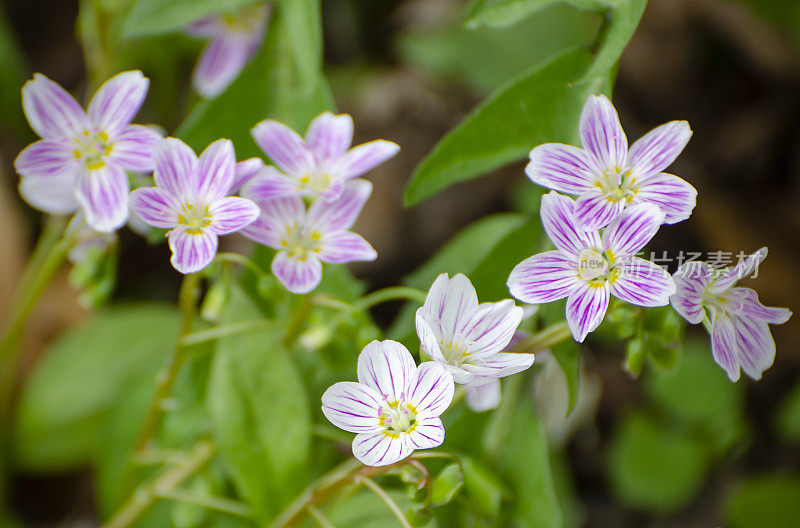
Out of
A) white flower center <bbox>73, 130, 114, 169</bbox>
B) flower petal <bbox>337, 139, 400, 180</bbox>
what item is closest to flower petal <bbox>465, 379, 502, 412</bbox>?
flower petal <bbox>337, 139, 400, 180</bbox>

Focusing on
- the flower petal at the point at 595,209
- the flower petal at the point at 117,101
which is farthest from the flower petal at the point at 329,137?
the flower petal at the point at 595,209

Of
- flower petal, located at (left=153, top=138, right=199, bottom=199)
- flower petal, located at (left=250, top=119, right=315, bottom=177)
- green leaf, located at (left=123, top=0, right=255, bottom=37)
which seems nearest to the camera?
flower petal, located at (left=153, top=138, right=199, bottom=199)

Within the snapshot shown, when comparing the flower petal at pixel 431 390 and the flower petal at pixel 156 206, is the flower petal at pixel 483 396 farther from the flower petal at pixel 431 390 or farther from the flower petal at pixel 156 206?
the flower petal at pixel 156 206

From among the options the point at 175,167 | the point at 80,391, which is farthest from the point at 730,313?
the point at 80,391

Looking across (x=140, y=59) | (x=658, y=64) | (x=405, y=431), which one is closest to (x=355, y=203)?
(x=405, y=431)

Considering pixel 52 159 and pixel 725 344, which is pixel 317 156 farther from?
pixel 725 344

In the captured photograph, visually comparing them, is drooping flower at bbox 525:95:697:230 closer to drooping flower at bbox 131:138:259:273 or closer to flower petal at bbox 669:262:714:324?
flower petal at bbox 669:262:714:324
